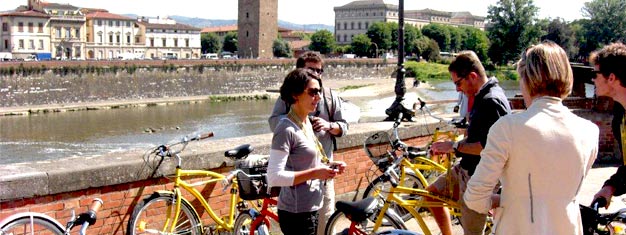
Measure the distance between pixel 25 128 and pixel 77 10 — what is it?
5895 centimetres

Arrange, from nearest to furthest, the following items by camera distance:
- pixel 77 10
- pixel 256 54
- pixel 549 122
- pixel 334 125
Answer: pixel 549 122
pixel 334 125
pixel 256 54
pixel 77 10

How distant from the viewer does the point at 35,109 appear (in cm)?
4975

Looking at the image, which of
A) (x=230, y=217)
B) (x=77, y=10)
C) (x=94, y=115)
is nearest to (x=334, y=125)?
(x=230, y=217)

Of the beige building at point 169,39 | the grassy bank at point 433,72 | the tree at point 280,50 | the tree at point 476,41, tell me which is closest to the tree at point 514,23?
the grassy bank at point 433,72

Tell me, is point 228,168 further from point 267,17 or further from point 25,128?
point 267,17

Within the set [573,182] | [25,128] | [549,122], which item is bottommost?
[25,128]

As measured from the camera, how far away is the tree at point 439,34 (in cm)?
12450

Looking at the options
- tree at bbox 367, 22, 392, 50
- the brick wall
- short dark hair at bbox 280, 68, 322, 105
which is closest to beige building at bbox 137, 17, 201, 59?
tree at bbox 367, 22, 392, 50

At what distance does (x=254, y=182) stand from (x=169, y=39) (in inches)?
4355

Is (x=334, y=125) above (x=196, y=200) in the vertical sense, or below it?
above

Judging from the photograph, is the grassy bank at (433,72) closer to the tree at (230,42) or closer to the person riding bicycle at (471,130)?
the tree at (230,42)

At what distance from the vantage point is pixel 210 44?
12306 centimetres

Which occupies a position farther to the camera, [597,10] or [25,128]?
[597,10]

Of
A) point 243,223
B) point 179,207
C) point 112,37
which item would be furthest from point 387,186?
point 112,37
